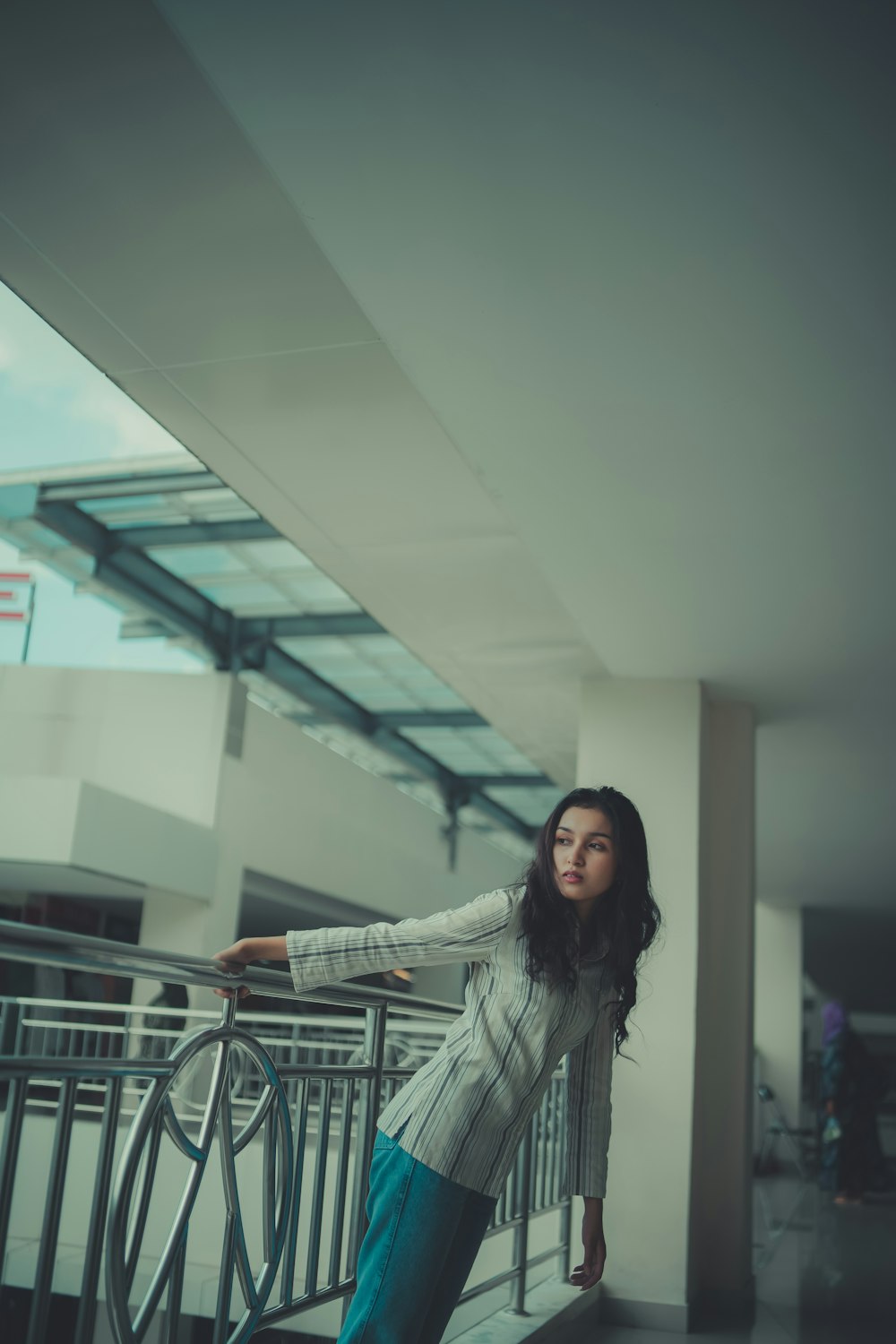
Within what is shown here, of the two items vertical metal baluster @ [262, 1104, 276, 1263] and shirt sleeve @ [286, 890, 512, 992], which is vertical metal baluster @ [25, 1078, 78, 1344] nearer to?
shirt sleeve @ [286, 890, 512, 992]

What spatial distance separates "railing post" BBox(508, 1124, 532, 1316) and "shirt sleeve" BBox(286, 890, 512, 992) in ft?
7.40

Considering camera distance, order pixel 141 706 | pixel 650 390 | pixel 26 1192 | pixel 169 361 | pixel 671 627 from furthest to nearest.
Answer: pixel 141 706 < pixel 26 1192 < pixel 671 627 < pixel 169 361 < pixel 650 390

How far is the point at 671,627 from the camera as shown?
461 centimetres

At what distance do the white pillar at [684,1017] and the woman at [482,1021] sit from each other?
2952 millimetres

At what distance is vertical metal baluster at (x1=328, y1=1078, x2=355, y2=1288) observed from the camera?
7.92ft

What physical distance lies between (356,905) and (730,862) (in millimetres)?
9838

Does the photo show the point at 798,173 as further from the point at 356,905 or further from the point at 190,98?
the point at 356,905

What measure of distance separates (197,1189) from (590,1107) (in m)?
0.67

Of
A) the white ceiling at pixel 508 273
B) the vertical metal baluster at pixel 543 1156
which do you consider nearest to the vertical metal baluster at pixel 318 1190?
the vertical metal baluster at pixel 543 1156

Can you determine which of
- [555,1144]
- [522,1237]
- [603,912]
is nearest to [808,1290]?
[555,1144]

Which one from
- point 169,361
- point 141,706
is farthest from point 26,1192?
point 169,361

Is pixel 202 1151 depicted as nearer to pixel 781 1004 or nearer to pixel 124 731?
pixel 124 731

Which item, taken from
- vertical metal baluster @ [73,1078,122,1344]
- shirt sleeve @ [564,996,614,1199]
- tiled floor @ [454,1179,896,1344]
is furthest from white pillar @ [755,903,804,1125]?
vertical metal baluster @ [73,1078,122,1344]

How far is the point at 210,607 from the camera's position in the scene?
10.8 meters
